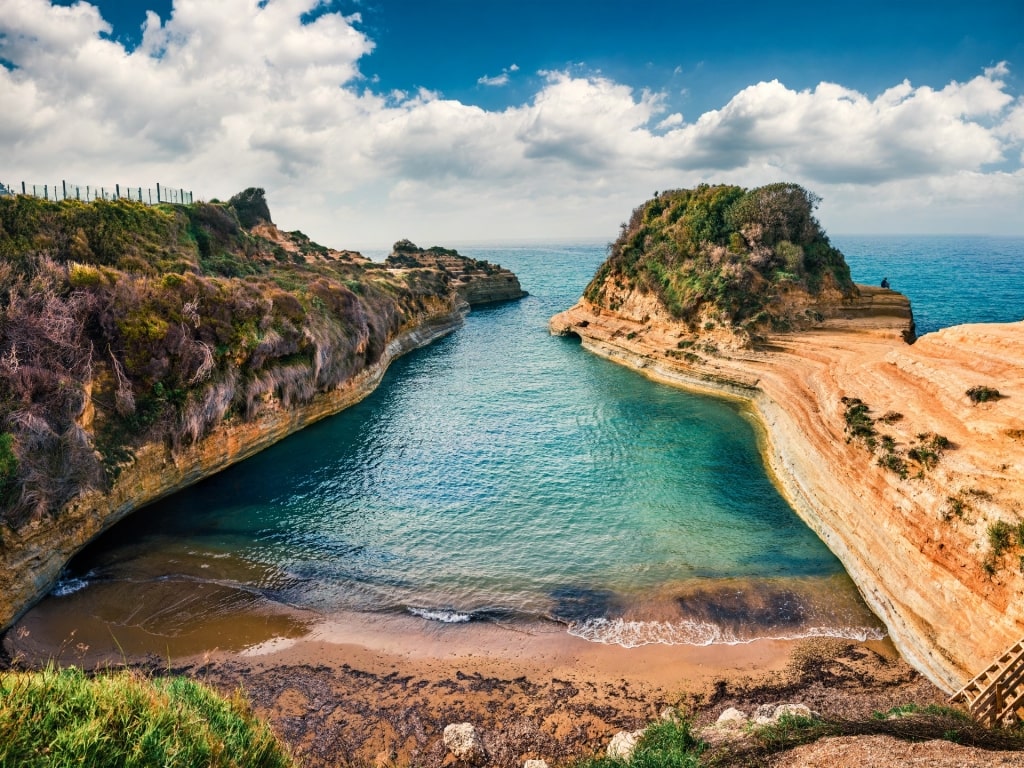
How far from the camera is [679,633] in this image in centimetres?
1555

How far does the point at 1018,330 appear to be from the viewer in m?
22.0

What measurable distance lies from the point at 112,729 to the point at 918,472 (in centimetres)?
2185

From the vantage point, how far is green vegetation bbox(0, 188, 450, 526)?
18.2 meters

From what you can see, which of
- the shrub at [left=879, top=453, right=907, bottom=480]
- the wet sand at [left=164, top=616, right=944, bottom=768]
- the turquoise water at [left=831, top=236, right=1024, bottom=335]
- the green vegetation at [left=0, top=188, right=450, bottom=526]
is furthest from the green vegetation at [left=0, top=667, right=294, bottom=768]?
the turquoise water at [left=831, top=236, right=1024, bottom=335]

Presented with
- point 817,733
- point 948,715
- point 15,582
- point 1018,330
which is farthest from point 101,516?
point 1018,330

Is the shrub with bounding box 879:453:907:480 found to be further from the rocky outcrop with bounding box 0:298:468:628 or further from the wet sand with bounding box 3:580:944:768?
the rocky outcrop with bounding box 0:298:468:628

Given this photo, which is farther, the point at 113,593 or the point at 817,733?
the point at 113,593

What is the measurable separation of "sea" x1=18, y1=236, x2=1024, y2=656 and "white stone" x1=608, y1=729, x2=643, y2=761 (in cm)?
355

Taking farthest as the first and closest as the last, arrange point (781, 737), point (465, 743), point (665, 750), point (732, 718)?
1. point (732, 718)
2. point (465, 743)
3. point (665, 750)
4. point (781, 737)

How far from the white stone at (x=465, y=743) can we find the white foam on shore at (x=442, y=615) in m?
4.04

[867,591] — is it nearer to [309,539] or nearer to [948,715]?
[948,715]

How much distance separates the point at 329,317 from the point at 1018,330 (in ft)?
120

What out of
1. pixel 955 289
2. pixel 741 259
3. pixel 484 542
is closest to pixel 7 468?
pixel 484 542

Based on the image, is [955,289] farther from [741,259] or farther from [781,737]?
[781,737]
